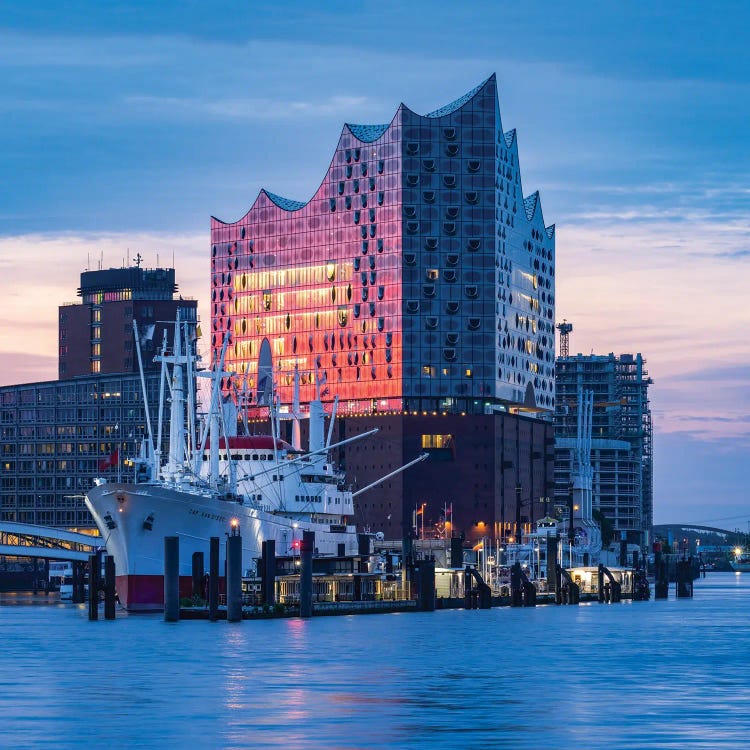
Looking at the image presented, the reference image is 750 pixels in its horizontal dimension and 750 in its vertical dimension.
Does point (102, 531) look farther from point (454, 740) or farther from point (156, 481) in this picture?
point (454, 740)

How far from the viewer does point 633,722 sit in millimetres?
60625

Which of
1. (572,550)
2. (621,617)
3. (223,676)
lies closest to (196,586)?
(621,617)

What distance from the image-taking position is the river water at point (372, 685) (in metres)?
56.8

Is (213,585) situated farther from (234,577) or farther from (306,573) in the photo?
(306,573)

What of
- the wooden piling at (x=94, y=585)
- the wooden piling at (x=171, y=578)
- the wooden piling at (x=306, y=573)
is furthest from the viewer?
the wooden piling at (x=94, y=585)

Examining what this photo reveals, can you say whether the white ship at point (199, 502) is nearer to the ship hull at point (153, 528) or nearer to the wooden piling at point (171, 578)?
the ship hull at point (153, 528)

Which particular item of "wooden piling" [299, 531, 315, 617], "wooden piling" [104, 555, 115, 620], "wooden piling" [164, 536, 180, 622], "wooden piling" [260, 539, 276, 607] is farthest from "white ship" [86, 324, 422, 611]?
"wooden piling" [164, 536, 180, 622]

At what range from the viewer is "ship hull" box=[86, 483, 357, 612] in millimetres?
133375

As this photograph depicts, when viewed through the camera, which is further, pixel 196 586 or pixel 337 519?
pixel 337 519

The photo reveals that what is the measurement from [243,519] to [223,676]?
6394 centimetres

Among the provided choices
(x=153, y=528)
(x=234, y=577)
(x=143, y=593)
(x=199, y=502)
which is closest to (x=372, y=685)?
(x=234, y=577)

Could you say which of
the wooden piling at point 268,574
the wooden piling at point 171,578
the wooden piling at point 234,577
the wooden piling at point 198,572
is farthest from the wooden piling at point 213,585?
the wooden piling at point 198,572

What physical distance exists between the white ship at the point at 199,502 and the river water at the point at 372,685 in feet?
42.8

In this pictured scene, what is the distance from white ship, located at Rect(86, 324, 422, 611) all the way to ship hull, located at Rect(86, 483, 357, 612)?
0.24 ft
